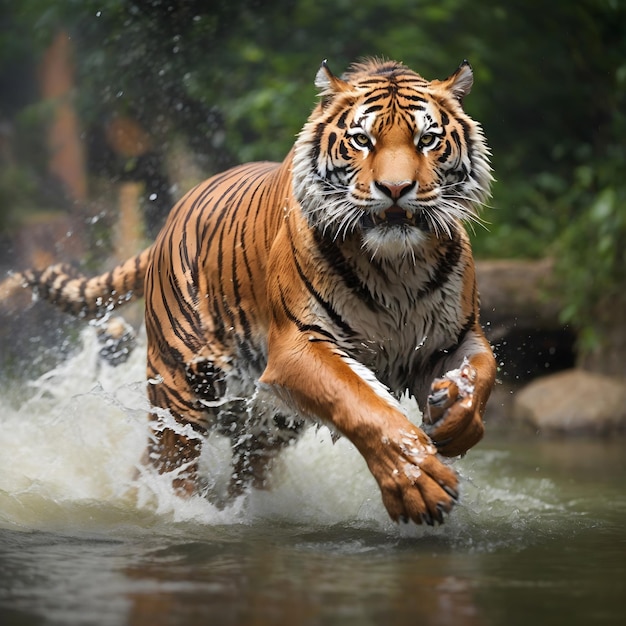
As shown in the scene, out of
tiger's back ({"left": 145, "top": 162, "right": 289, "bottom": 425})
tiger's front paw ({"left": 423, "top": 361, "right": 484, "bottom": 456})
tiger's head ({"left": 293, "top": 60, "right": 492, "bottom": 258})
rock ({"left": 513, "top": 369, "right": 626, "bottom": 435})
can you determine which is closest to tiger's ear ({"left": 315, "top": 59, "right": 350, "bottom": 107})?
tiger's head ({"left": 293, "top": 60, "right": 492, "bottom": 258})

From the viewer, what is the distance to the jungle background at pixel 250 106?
25.1 ft

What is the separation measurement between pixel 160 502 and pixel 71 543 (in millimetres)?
604

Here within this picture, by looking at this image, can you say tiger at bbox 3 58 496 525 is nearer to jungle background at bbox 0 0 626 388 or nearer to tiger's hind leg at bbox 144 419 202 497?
tiger's hind leg at bbox 144 419 202 497

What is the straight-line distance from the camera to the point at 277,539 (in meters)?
3.05

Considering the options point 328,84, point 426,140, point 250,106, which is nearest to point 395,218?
point 426,140

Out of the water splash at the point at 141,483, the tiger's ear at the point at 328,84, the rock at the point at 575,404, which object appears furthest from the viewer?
the rock at the point at 575,404

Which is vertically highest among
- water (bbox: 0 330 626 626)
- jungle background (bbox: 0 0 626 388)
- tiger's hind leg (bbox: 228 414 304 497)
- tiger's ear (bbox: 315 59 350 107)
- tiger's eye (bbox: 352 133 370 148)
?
jungle background (bbox: 0 0 626 388)

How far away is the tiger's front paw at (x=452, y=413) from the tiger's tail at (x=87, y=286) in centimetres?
169

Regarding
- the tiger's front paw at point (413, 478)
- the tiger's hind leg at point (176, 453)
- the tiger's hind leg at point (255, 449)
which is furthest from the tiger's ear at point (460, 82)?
the tiger's hind leg at point (176, 453)

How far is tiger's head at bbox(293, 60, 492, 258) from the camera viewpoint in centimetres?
294

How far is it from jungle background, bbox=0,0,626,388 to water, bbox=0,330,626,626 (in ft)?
9.71

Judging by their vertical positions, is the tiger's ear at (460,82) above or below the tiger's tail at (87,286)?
above

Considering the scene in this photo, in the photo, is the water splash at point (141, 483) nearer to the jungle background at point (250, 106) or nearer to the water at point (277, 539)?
the water at point (277, 539)

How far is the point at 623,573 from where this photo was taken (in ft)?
8.63
